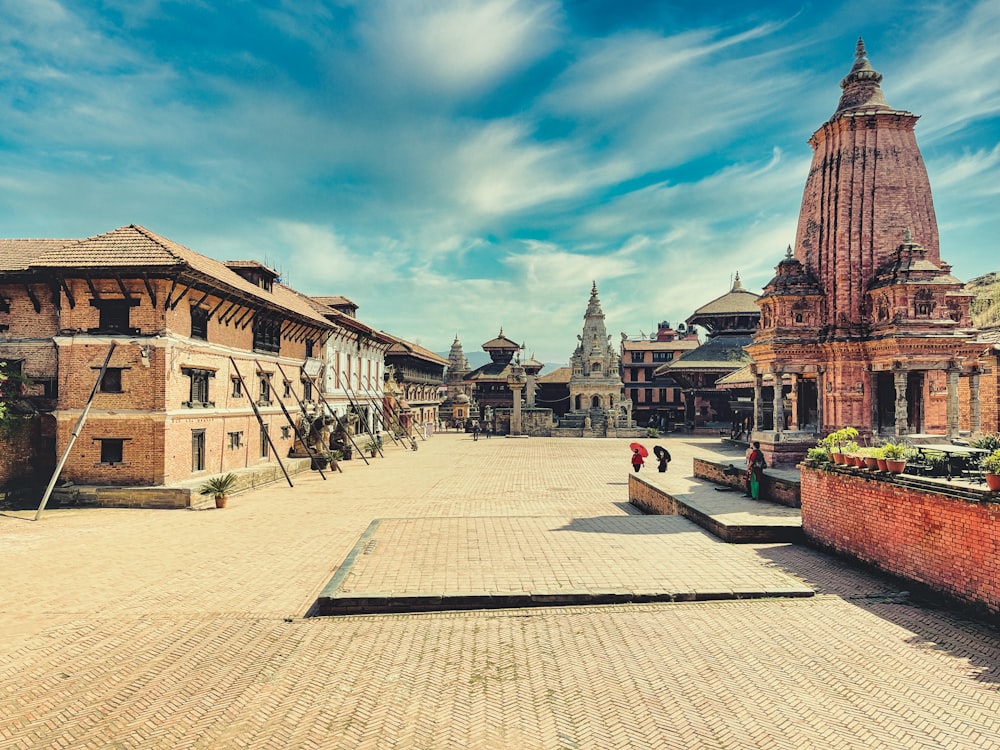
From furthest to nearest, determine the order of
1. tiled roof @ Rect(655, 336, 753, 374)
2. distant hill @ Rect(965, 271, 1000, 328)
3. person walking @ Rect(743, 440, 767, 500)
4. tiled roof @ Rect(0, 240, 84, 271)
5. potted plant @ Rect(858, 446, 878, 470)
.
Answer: tiled roof @ Rect(655, 336, 753, 374)
distant hill @ Rect(965, 271, 1000, 328)
tiled roof @ Rect(0, 240, 84, 271)
person walking @ Rect(743, 440, 767, 500)
potted plant @ Rect(858, 446, 878, 470)

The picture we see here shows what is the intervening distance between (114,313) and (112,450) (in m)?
5.06

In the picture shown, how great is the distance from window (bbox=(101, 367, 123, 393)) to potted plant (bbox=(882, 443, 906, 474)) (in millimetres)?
23652

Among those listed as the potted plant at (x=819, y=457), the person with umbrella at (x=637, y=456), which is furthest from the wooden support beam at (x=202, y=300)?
the potted plant at (x=819, y=457)

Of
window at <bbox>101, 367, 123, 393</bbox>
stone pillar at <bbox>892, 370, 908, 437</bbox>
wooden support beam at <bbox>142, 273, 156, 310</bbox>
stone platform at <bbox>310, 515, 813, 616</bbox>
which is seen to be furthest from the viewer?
window at <bbox>101, 367, 123, 393</bbox>

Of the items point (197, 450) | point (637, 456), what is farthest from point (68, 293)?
point (637, 456)

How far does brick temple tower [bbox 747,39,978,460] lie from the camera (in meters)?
19.5

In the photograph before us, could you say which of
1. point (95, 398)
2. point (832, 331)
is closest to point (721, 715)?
point (832, 331)

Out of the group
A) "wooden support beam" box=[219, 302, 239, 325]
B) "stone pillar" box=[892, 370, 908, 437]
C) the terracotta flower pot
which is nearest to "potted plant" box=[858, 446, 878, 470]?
the terracotta flower pot

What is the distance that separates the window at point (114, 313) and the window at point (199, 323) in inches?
85.1

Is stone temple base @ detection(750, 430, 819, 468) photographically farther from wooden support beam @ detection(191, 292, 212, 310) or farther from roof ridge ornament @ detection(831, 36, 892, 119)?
wooden support beam @ detection(191, 292, 212, 310)

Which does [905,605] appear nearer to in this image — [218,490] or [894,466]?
[894,466]

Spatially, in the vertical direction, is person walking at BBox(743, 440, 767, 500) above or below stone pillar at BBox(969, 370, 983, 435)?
below

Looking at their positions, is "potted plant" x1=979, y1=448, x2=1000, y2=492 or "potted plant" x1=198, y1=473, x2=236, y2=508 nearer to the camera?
"potted plant" x1=979, y1=448, x2=1000, y2=492

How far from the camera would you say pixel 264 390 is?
92.7 ft
